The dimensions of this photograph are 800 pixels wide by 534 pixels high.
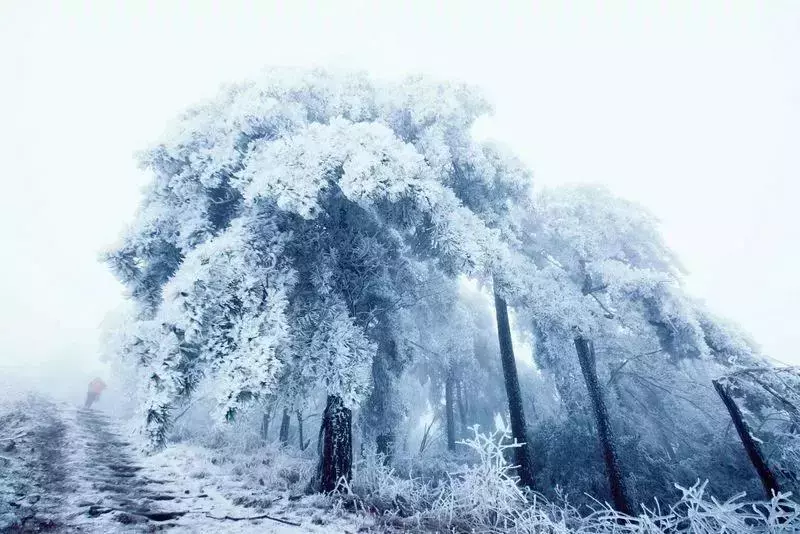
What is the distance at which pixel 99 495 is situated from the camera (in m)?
5.37

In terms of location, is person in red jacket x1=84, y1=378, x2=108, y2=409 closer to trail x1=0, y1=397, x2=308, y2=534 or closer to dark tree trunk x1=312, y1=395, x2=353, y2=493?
trail x1=0, y1=397, x2=308, y2=534

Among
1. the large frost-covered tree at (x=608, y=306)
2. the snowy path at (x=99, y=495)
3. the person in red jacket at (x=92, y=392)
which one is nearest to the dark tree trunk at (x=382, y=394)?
the large frost-covered tree at (x=608, y=306)

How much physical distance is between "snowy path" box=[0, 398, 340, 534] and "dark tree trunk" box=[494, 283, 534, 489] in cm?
643

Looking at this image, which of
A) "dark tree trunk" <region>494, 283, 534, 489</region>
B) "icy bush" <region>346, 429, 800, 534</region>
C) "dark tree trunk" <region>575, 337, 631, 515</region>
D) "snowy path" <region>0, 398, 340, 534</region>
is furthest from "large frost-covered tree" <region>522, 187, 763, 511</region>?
"snowy path" <region>0, 398, 340, 534</region>

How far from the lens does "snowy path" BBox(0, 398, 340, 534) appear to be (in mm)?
4371

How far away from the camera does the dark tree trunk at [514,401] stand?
9.12 meters

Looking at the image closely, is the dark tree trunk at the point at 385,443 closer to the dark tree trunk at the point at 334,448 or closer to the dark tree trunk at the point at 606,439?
the dark tree trunk at the point at 334,448

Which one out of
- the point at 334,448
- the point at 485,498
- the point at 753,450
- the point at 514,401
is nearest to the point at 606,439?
the point at 514,401

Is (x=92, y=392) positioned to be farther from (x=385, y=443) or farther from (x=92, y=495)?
(x=92, y=495)

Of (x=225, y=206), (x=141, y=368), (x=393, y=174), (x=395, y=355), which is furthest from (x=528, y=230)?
(x=141, y=368)

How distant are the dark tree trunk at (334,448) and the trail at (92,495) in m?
1.79

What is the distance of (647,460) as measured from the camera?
487 inches

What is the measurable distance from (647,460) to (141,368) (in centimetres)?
1590

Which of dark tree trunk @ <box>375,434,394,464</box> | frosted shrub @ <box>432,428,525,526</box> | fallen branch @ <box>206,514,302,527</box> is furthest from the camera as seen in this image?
dark tree trunk @ <box>375,434,394,464</box>
